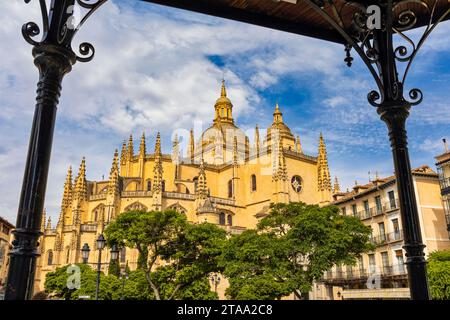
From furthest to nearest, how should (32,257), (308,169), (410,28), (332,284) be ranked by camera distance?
1. (308,169)
2. (332,284)
3. (410,28)
4. (32,257)

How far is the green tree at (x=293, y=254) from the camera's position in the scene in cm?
2073

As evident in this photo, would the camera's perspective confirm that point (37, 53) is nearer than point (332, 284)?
Yes

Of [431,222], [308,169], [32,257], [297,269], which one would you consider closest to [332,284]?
Answer: [431,222]

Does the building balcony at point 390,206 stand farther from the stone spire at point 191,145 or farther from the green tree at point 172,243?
the stone spire at point 191,145

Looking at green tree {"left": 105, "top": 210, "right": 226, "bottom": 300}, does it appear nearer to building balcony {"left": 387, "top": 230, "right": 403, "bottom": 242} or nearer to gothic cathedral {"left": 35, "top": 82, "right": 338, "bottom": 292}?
building balcony {"left": 387, "top": 230, "right": 403, "bottom": 242}

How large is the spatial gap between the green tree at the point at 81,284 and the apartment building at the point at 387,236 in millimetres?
16658

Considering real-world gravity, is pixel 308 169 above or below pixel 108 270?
above

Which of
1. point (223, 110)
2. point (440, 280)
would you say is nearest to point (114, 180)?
point (223, 110)

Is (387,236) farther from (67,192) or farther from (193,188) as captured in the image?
(67,192)

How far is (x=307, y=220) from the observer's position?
74.4ft

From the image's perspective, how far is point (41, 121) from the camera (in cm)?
295

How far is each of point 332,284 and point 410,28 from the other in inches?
1195
